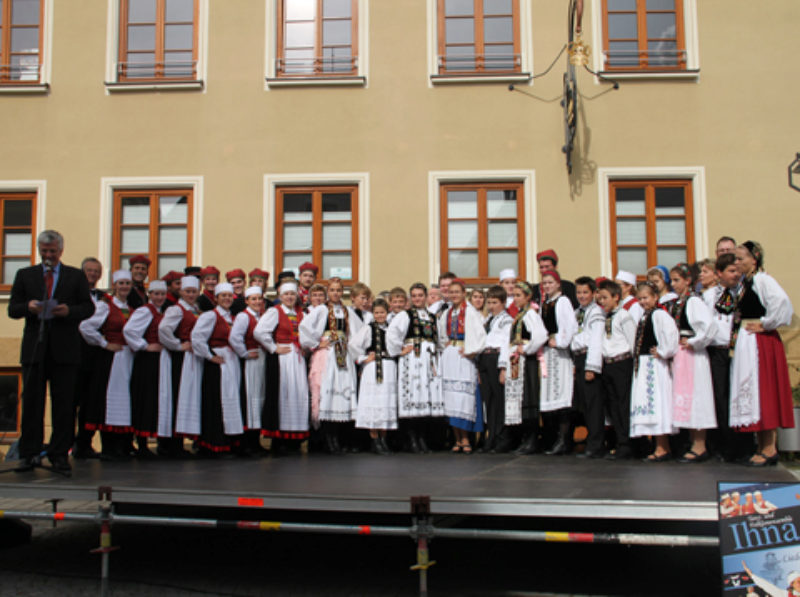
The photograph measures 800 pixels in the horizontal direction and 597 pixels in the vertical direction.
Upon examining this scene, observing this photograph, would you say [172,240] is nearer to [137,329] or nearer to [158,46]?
[158,46]

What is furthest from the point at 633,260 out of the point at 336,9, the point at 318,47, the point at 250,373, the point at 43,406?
the point at 43,406

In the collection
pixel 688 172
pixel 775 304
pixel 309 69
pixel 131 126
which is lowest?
pixel 775 304

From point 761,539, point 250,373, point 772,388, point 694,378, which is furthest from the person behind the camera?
point 250,373

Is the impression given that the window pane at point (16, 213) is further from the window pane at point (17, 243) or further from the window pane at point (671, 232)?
the window pane at point (671, 232)

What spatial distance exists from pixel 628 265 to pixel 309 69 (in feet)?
16.4

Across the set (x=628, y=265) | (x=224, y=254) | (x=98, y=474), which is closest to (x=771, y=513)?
(x=98, y=474)

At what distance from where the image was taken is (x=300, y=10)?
11398mm

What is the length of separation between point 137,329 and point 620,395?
4.09 meters

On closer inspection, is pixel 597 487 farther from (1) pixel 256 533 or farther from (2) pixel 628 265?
(2) pixel 628 265

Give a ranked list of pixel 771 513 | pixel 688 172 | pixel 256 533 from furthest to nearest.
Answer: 1. pixel 688 172
2. pixel 256 533
3. pixel 771 513

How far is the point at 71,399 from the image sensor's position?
6.02 meters

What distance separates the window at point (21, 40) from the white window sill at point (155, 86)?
1.20 m

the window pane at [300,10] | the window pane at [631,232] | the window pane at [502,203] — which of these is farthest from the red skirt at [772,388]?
the window pane at [300,10]

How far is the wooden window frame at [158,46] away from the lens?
446 inches
